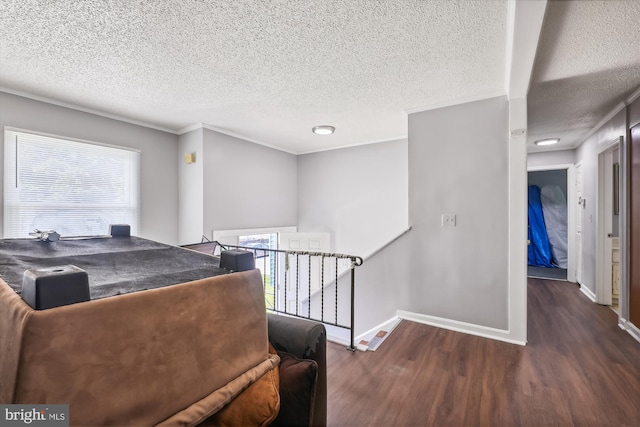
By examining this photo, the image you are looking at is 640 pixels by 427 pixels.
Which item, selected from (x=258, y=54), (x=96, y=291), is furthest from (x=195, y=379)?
(x=258, y=54)

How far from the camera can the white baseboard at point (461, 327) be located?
8.13 ft

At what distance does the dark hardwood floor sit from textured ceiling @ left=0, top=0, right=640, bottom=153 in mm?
2172

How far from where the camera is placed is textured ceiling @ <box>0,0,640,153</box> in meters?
1.55

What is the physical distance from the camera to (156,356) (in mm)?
747

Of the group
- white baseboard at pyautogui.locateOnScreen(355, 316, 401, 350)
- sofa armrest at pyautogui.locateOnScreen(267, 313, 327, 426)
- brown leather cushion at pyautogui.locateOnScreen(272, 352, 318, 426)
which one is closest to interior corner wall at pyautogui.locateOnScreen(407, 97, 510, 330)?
white baseboard at pyautogui.locateOnScreen(355, 316, 401, 350)

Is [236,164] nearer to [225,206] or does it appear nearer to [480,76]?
[225,206]

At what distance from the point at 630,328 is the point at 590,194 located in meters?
1.87

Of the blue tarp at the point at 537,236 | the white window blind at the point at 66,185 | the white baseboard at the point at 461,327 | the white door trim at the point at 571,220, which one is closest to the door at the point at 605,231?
the white door trim at the point at 571,220

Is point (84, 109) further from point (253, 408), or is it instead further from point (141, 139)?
point (253, 408)

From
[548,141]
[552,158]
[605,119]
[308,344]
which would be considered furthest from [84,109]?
[552,158]

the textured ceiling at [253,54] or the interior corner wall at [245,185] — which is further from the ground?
the textured ceiling at [253,54]

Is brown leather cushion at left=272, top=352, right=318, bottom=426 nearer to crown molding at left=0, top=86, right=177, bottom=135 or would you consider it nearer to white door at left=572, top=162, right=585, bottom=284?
crown molding at left=0, top=86, right=177, bottom=135

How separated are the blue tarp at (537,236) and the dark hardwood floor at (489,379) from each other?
3.13 meters

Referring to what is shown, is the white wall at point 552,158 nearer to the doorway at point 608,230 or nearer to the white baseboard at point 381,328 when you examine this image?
the doorway at point 608,230
